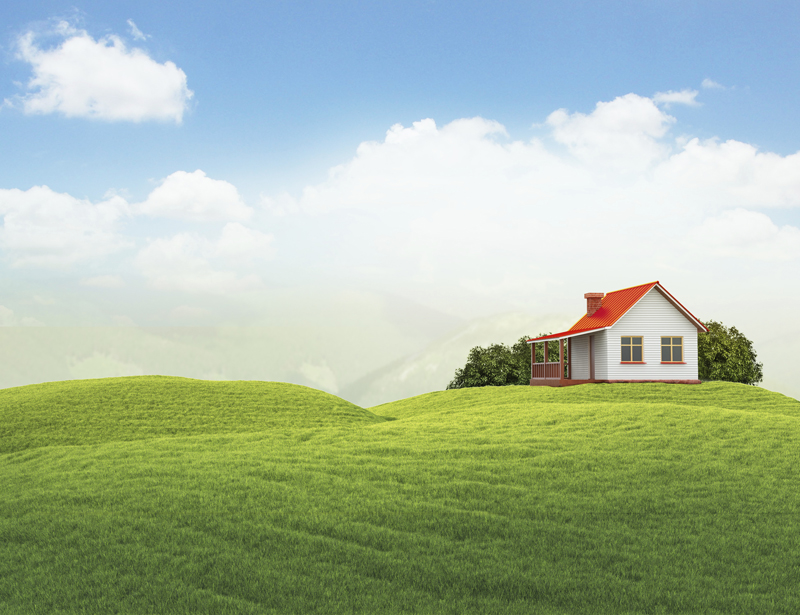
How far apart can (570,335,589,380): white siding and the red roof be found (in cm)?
70

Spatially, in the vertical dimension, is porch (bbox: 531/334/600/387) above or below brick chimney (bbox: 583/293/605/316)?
below

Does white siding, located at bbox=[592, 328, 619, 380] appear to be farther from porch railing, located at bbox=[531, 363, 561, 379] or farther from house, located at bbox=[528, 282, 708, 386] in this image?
porch railing, located at bbox=[531, 363, 561, 379]

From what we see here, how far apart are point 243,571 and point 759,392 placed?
27511 mm

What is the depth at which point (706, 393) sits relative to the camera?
27250 mm

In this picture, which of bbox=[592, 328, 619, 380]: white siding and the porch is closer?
bbox=[592, 328, 619, 380]: white siding

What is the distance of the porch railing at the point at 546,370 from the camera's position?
33.2 metres

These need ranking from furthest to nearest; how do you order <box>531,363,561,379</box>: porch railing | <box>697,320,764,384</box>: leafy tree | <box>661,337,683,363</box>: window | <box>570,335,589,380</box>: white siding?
<box>697,320,764,384</box>: leafy tree
<box>531,363,561,379</box>: porch railing
<box>570,335,589,380</box>: white siding
<box>661,337,683,363</box>: window

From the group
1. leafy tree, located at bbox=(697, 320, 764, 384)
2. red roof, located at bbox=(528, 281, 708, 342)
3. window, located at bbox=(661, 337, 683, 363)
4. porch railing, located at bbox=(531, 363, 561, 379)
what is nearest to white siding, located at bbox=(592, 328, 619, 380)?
red roof, located at bbox=(528, 281, 708, 342)

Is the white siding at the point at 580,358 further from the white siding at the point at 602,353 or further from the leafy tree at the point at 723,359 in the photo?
the leafy tree at the point at 723,359

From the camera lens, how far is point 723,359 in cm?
4125

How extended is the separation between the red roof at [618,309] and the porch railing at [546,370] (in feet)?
5.47

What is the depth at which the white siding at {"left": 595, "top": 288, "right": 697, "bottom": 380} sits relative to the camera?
30.0 metres

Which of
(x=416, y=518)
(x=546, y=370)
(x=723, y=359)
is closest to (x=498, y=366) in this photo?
(x=546, y=370)

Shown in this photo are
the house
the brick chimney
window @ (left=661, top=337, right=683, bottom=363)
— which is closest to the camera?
the house
